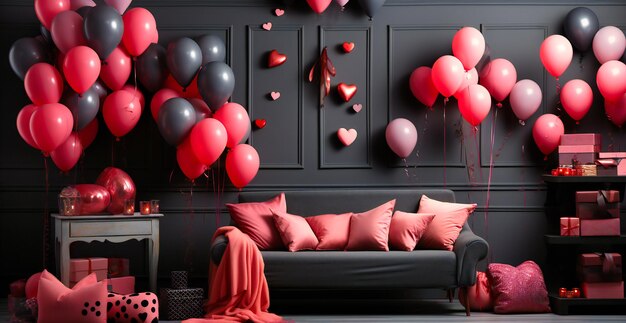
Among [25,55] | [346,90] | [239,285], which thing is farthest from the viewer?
[346,90]

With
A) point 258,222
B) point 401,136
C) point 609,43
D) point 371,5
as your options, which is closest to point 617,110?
point 609,43

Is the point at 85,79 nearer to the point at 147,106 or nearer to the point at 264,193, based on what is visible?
the point at 147,106

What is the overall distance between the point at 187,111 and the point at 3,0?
6.09ft

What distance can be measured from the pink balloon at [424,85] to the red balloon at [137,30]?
1.91 metres

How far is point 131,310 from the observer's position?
4691mm

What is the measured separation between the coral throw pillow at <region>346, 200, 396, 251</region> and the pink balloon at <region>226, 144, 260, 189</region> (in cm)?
78

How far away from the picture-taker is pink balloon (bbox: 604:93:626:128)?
20.1 ft

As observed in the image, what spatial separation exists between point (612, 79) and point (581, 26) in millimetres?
499

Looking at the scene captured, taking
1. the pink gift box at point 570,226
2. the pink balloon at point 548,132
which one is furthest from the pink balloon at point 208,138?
the pink gift box at point 570,226

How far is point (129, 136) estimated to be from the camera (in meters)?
6.41

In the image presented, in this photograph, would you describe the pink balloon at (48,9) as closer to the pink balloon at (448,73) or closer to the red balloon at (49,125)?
the red balloon at (49,125)

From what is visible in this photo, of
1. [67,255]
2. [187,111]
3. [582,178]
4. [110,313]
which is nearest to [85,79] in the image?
[187,111]

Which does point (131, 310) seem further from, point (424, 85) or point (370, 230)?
point (424, 85)

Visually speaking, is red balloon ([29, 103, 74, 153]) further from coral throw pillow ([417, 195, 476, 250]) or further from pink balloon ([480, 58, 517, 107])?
pink balloon ([480, 58, 517, 107])
